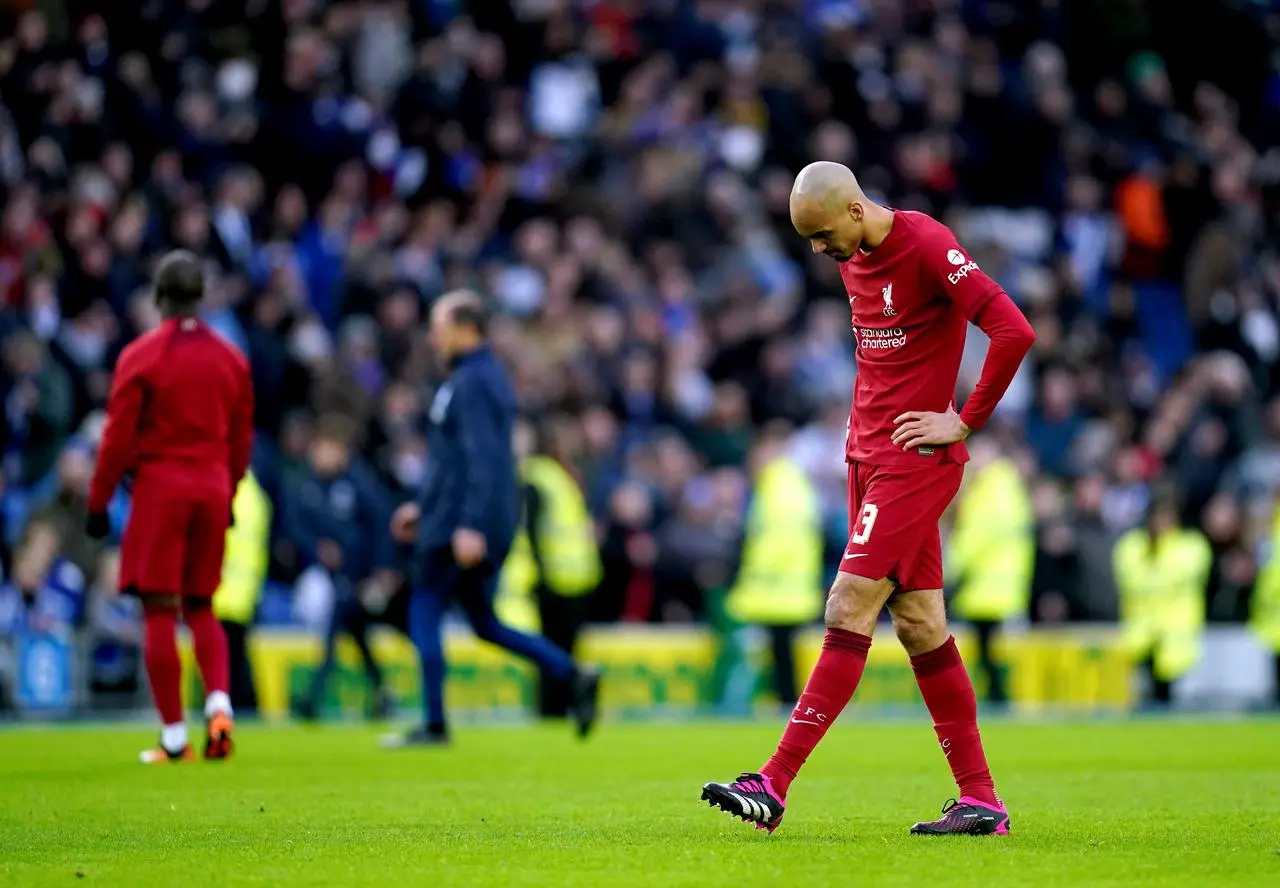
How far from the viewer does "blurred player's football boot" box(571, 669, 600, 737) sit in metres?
13.2

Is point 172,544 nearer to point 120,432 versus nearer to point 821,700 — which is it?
point 120,432

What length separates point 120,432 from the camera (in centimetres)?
1073

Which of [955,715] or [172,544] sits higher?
[172,544]

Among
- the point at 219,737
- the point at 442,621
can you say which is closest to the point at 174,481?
the point at 219,737

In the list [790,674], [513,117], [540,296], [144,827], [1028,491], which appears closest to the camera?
[144,827]

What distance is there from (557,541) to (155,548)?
6.58 m

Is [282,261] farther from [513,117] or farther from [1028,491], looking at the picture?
[1028,491]

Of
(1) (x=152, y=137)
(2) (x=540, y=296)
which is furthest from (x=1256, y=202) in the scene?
(1) (x=152, y=137)

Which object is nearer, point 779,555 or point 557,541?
point 557,541

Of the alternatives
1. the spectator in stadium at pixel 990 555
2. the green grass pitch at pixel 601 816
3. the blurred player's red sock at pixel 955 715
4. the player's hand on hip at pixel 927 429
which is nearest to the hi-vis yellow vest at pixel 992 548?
the spectator in stadium at pixel 990 555

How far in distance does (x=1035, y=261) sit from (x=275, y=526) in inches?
411

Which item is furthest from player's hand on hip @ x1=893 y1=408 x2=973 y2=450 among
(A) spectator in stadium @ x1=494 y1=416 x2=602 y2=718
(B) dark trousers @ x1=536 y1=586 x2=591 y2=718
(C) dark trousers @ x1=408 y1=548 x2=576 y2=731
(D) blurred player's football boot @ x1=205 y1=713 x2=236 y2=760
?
(B) dark trousers @ x1=536 y1=586 x2=591 y2=718

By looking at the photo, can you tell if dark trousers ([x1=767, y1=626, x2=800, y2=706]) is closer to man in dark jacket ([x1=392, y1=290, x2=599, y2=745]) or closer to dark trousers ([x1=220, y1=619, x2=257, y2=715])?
dark trousers ([x1=220, y1=619, x2=257, y2=715])

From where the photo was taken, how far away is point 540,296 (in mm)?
22094
